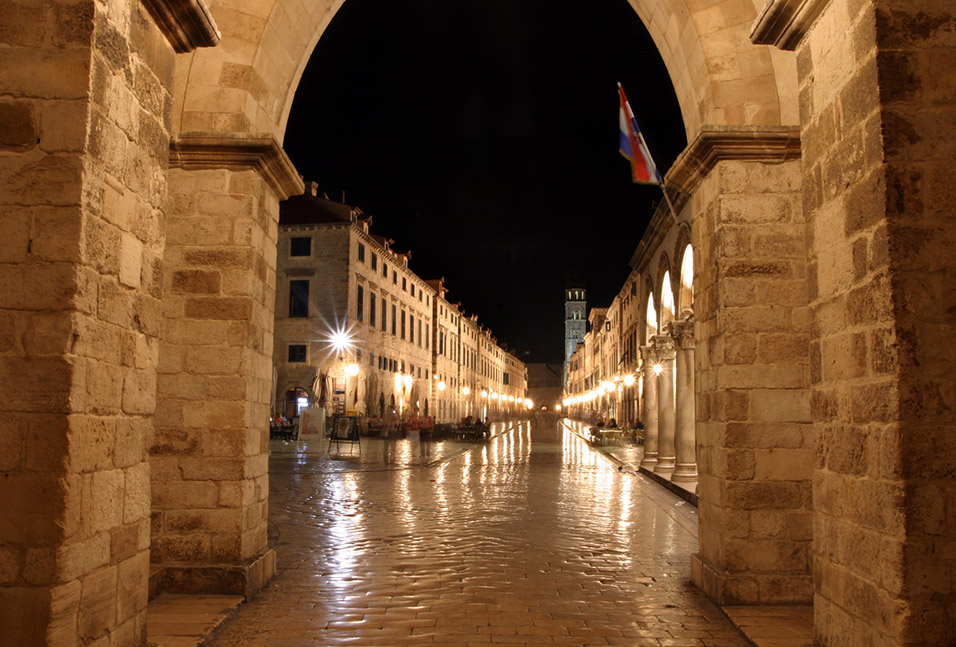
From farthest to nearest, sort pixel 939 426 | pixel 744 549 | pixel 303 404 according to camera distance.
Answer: pixel 303 404 → pixel 744 549 → pixel 939 426

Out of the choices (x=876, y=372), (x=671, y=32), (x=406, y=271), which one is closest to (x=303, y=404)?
(x=406, y=271)

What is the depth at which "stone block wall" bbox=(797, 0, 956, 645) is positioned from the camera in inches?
135

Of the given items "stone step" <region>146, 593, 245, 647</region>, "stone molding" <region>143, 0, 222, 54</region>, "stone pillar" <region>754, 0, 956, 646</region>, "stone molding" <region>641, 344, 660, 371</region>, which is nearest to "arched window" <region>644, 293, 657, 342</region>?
"stone molding" <region>641, 344, 660, 371</region>

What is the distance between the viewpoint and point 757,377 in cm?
631

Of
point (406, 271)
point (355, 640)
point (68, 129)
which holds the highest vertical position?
point (406, 271)

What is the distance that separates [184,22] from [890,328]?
4472mm

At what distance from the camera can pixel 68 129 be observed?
3734mm

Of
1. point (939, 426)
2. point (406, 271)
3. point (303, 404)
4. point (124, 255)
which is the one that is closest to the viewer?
point (939, 426)

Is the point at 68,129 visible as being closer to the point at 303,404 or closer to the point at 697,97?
the point at 697,97

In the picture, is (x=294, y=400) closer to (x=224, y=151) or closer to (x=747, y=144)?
(x=224, y=151)

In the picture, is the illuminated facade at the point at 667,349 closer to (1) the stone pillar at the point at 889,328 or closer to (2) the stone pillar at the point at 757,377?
(2) the stone pillar at the point at 757,377

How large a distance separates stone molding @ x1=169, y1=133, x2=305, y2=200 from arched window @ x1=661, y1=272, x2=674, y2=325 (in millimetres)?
13723

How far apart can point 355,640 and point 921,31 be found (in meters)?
4.98

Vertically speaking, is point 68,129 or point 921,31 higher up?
point 921,31
